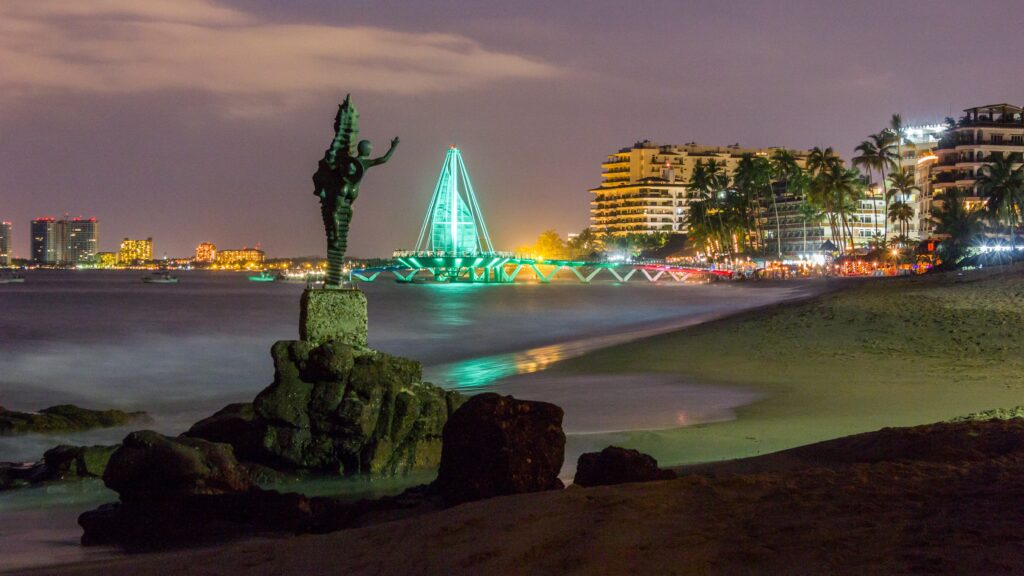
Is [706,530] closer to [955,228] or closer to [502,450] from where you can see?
[502,450]

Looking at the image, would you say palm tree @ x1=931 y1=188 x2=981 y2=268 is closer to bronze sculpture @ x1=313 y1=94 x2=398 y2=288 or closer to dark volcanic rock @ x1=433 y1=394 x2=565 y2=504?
bronze sculpture @ x1=313 y1=94 x2=398 y2=288

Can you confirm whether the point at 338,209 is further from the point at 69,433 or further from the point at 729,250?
the point at 729,250

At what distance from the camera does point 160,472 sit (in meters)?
8.45

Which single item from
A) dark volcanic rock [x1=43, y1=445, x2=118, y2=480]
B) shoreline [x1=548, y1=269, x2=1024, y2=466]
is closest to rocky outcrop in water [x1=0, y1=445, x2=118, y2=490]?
dark volcanic rock [x1=43, y1=445, x2=118, y2=480]

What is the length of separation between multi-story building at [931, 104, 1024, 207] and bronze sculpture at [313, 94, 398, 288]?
385 feet

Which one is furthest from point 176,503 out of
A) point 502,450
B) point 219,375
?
point 219,375

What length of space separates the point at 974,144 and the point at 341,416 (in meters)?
122

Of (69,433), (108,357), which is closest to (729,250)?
(108,357)

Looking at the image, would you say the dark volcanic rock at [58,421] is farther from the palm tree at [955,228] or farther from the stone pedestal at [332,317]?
the palm tree at [955,228]

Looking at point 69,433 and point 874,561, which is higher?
point 874,561

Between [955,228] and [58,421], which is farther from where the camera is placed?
[955,228]

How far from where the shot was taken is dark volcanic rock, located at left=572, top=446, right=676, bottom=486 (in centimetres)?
753

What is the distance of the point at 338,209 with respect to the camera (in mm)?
11453

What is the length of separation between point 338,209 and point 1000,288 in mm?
32746
